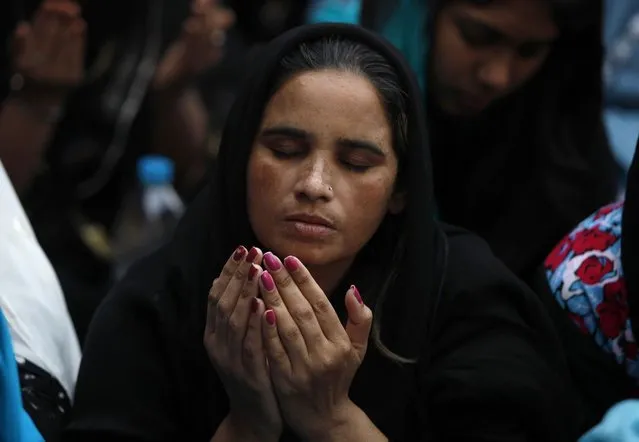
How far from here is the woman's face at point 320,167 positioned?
70.4 inches

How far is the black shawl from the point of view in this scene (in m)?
1.86

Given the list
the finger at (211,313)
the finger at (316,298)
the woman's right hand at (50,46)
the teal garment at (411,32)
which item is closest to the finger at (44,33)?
the woman's right hand at (50,46)

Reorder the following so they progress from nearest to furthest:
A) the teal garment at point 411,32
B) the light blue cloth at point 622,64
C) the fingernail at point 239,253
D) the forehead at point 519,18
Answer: the fingernail at point 239,253
the forehead at point 519,18
the teal garment at point 411,32
the light blue cloth at point 622,64

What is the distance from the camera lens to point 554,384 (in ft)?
6.24

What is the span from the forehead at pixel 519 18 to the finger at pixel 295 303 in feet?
3.84

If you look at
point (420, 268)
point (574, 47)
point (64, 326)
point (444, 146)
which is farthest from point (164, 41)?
point (420, 268)

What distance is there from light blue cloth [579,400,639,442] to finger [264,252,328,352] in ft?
1.35

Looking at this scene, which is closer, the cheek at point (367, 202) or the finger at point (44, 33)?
the cheek at point (367, 202)

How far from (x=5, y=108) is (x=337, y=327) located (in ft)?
4.42

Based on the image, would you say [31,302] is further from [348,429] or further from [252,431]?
[348,429]

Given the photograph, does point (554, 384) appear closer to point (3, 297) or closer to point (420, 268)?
point (420, 268)

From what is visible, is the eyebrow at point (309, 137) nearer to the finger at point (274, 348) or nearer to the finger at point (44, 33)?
the finger at point (274, 348)

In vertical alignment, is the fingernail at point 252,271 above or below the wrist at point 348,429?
above

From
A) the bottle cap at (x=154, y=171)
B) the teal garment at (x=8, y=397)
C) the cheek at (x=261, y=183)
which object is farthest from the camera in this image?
the bottle cap at (x=154, y=171)
